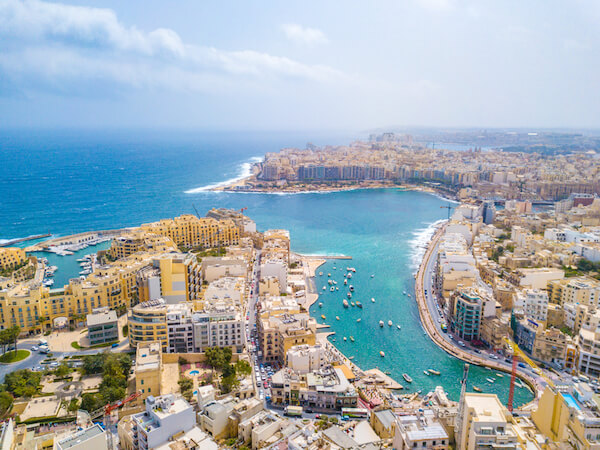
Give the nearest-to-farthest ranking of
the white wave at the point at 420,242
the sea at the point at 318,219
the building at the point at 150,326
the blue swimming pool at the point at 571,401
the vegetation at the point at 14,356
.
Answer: the blue swimming pool at the point at 571,401, the vegetation at the point at 14,356, the building at the point at 150,326, the sea at the point at 318,219, the white wave at the point at 420,242

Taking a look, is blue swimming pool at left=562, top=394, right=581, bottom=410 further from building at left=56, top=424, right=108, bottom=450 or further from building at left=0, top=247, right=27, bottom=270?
building at left=0, top=247, right=27, bottom=270

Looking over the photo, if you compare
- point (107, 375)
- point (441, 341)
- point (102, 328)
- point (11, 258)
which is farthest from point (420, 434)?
Result: point (11, 258)

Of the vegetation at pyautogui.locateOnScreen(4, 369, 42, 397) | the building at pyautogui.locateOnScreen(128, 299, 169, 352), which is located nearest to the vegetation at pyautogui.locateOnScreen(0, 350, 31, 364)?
the vegetation at pyautogui.locateOnScreen(4, 369, 42, 397)

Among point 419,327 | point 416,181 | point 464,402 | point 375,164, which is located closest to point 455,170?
point 416,181

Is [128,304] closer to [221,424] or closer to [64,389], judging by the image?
[64,389]

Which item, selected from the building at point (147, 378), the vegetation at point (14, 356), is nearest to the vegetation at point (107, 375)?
the building at point (147, 378)

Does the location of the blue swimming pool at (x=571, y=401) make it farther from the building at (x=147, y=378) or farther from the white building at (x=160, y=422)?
the building at (x=147, y=378)
